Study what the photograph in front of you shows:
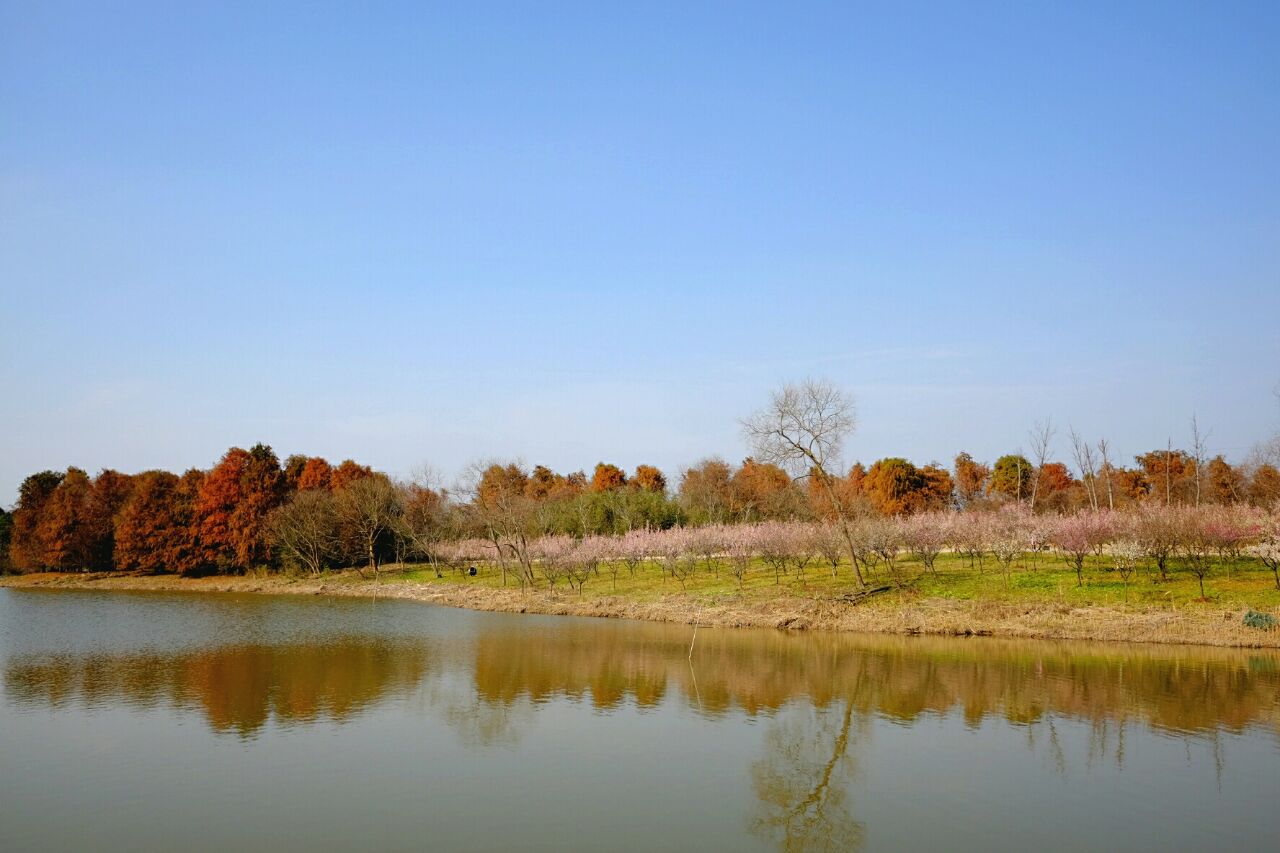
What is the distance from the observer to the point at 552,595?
169 feet

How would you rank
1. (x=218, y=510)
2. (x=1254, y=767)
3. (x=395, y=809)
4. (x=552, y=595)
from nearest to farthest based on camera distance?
(x=395, y=809) < (x=1254, y=767) < (x=552, y=595) < (x=218, y=510)

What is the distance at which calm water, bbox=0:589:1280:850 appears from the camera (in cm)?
1366

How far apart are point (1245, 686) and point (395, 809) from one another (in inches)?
883

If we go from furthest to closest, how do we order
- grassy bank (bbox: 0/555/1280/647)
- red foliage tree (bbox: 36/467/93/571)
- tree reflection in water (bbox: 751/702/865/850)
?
red foliage tree (bbox: 36/467/93/571) → grassy bank (bbox: 0/555/1280/647) → tree reflection in water (bbox: 751/702/865/850)

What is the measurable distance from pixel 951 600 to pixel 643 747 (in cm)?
2367

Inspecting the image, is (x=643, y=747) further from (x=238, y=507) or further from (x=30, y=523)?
(x=30, y=523)

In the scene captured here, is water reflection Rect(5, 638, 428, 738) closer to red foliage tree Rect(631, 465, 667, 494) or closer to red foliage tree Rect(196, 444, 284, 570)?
red foliage tree Rect(196, 444, 284, 570)

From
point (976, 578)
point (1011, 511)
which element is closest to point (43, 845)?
point (976, 578)

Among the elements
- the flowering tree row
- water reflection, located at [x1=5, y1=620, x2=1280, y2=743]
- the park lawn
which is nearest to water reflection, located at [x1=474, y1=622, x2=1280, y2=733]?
water reflection, located at [x1=5, y1=620, x2=1280, y2=743]

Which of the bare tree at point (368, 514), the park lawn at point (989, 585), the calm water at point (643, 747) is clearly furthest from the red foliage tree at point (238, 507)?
the calm water at point (643, 747)

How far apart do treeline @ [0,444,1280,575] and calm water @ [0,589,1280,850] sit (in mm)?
35723

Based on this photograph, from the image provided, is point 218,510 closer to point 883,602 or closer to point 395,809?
point 883,602

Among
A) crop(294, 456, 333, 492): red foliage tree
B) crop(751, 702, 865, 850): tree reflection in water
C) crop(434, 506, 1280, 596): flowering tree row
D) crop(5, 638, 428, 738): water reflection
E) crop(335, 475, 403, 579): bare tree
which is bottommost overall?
crop(751, 702, 865, 850): tree reflection in water

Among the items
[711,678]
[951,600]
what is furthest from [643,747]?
[951,600]
